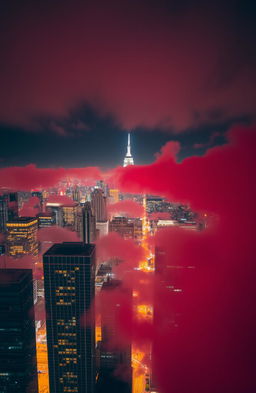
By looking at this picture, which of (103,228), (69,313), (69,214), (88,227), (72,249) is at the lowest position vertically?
(69,313)

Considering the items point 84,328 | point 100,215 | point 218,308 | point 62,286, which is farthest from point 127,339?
point 100,215

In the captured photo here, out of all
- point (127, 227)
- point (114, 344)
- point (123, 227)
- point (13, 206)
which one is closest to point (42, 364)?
point (114, 344)

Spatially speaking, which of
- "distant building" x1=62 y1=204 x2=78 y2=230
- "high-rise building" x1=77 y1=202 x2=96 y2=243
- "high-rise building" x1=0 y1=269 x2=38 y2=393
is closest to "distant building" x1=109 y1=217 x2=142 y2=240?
"high-rise building" x1=77 y1=202 x2=96 y2=243

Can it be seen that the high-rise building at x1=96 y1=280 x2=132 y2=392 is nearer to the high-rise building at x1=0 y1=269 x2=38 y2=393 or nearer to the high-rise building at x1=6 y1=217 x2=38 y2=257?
the high-rise building at x1=0 y1=269 x2=38 y2=393

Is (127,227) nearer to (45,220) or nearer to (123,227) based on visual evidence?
(123,227)

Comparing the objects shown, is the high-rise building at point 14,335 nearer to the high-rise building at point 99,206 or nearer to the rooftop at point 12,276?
the rooftop at point 12,276

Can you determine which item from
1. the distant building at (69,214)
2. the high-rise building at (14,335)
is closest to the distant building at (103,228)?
the distant building at (69,214)
